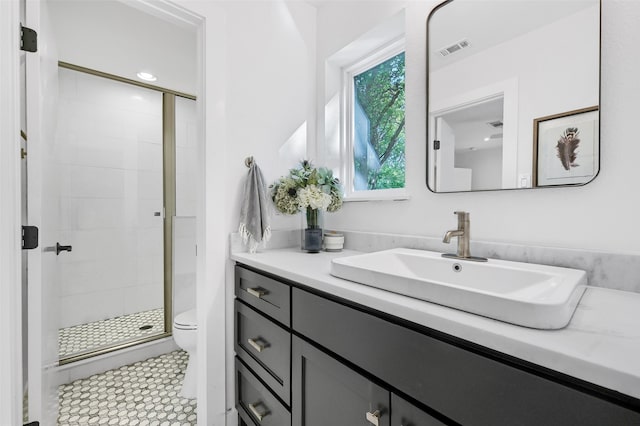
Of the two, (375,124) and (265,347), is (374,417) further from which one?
(375,124)

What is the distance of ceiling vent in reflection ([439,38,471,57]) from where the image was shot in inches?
46.7

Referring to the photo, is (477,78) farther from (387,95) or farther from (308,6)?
(308,6)

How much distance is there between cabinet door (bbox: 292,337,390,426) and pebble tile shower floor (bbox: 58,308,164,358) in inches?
73.6

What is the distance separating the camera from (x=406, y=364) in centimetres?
68

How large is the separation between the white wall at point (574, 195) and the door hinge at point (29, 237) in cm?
144

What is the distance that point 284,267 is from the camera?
3.62 ft

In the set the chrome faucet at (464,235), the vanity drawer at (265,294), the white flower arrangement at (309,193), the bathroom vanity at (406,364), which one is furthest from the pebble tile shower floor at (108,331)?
the chrome faucet at (464,235)

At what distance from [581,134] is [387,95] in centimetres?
97

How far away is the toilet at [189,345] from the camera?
1.76 metres

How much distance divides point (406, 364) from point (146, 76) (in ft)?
8.92

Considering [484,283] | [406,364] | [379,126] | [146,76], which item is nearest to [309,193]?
[379,126]

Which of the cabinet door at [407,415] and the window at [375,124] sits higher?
the window at [375,124]
